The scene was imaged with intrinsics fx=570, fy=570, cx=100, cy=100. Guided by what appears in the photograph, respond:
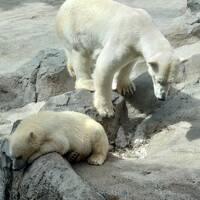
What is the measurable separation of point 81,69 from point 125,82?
0.61 m

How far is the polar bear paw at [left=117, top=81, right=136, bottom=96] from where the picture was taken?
757 cm

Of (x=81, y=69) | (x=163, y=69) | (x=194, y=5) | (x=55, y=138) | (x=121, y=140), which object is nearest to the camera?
(x=55, y=138)

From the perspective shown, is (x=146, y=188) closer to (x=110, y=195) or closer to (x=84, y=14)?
(x=110, y=195)

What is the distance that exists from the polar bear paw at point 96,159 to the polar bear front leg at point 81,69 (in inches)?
75.0

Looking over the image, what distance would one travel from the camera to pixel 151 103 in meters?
7.52

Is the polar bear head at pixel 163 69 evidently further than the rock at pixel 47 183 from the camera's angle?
Yes

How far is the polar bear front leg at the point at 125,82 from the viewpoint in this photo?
7438 mm

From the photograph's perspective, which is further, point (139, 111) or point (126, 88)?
point (126, 88)

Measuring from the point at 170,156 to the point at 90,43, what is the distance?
2.22m

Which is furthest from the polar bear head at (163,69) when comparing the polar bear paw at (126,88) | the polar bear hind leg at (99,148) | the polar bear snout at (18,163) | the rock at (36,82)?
the rock at (36,82)

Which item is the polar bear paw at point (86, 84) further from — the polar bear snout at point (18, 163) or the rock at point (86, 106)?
the polar bear snout at point (18, 163)

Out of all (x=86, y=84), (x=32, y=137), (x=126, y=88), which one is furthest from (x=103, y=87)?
(x=32, y=137)

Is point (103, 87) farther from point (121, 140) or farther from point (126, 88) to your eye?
point (126, 88)

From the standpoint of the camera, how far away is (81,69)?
746 centimetres
